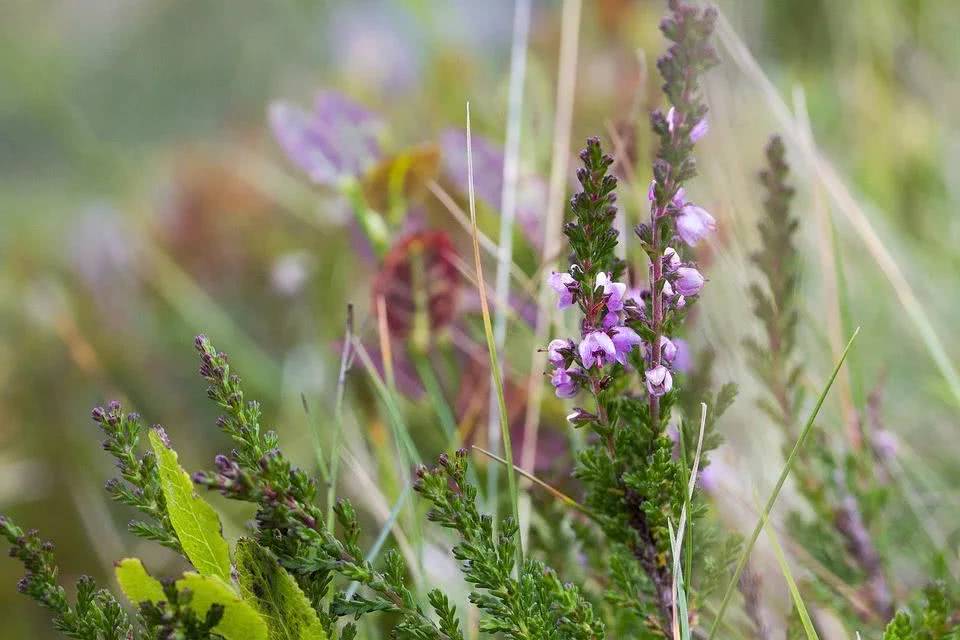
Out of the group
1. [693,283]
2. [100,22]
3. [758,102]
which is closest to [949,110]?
[758,102]

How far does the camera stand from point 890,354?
1.48m

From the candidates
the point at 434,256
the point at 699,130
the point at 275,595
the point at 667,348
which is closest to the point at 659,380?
the point at 667,348

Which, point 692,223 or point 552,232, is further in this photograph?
point 552,232

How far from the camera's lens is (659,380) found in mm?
470

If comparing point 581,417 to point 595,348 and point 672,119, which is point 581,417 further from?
point 672,119

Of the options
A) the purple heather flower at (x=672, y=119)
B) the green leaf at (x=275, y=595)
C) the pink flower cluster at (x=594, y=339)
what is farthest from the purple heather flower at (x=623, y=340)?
the green leaf at (x=275, y=595)

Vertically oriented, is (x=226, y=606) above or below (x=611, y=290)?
below

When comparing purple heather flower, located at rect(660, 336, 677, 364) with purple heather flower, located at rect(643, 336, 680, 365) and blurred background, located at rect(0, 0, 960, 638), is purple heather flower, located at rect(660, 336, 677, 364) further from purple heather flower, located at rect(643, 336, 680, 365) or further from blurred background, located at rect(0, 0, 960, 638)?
blurred background, located at rect(0, 0, 960, 638)

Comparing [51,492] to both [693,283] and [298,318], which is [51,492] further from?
[693,283]

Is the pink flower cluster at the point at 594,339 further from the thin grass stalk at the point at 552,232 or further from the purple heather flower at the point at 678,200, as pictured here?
the thin grass stalk at the point at 552,232

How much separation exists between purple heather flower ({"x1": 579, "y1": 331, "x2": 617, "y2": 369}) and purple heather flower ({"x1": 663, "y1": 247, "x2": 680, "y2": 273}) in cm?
5

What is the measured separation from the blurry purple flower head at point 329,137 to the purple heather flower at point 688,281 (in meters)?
0.65

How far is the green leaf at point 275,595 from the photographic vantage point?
0.50 metres

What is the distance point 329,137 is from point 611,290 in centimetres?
71
